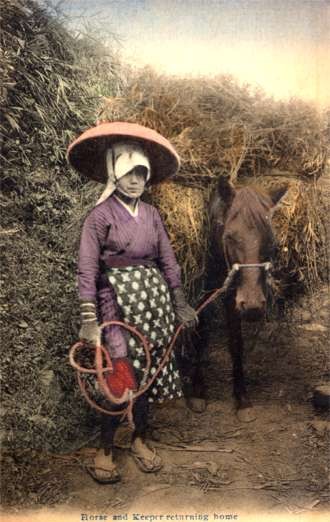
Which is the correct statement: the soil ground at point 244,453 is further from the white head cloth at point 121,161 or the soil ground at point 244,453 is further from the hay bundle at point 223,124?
the white head cloth at point 121,161

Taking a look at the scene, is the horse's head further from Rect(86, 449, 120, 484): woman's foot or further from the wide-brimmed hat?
Rect(86, 449, 120, 484): woman's foot

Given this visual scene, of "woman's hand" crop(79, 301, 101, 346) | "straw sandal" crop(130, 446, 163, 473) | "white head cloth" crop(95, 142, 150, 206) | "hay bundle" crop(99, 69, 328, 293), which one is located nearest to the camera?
"woman's hand" crop(79, 301, 101, 346)

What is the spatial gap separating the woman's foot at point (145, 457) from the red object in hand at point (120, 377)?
1.43 ft

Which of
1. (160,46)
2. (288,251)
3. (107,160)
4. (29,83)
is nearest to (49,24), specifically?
(29,83)

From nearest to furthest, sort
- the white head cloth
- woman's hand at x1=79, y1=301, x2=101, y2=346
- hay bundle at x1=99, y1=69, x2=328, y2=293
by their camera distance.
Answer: woman's hand at x1=79, y1=301, x2=101, y2=346 < the white head cloth < hay bundle at x1=99, y1=69, x2=328, y2=293

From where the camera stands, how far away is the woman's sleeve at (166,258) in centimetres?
346

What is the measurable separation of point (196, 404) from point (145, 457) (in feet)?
1.85

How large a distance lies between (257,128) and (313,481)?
2271mm

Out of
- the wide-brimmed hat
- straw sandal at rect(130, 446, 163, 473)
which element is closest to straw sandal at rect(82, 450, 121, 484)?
straw sandal at rect(130, 446, 163, 473)

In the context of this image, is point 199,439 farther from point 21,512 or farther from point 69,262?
point 69,262

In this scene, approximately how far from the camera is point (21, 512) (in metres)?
3.35

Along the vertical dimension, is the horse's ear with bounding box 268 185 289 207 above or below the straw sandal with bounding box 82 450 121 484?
above

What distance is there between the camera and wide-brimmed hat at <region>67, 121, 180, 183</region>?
330 cm

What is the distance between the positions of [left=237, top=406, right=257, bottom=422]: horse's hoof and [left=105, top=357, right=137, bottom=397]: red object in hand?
0.91 m
